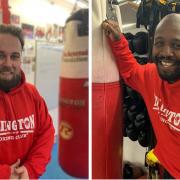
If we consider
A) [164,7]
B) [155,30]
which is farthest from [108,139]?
[164,7]

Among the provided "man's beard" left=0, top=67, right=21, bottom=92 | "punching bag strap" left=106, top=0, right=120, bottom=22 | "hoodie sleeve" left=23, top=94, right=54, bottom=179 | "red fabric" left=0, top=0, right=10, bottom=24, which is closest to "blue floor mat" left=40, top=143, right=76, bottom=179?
"hoodie sleeve" left=23, top=94, right=54, bottom=179

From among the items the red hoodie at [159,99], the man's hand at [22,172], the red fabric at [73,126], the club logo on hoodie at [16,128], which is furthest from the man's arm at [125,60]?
the man's hand at [22,172]

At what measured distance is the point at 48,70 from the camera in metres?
1.15

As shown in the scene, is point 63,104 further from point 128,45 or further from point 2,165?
point 128,45

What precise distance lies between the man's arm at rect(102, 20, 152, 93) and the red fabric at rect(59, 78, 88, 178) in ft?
0.80

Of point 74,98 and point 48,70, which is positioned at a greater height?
point 48,70

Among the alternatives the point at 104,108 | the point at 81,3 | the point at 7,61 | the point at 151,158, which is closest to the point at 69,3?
the point at 81,3

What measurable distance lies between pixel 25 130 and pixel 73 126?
8.8 inches

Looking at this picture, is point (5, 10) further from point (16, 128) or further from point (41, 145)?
point (41, 145)

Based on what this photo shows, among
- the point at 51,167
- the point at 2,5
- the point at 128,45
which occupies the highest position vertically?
the point at 2,5

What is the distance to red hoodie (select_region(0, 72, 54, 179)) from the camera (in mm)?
1068

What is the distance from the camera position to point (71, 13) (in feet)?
3.88

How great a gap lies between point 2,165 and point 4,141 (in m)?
0.10

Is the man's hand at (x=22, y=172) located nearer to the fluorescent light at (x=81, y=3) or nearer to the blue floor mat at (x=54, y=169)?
the blue floor mat at (x=54, y=169)
